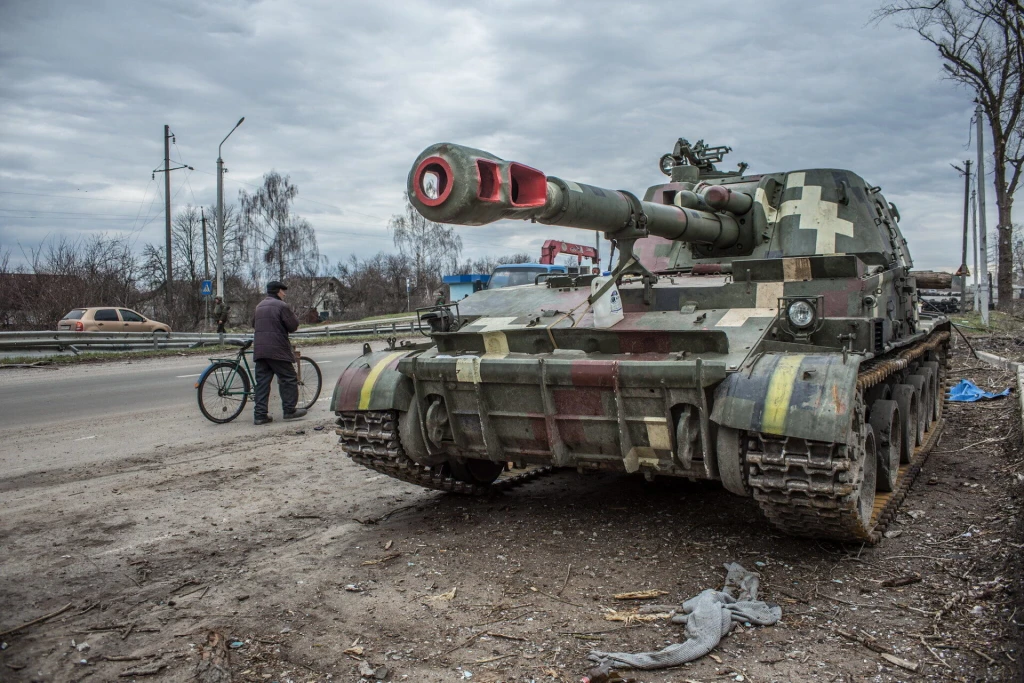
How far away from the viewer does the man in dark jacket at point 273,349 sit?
9656 millimetres

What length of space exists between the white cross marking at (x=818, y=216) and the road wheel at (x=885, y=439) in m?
1.33

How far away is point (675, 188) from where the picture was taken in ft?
24.9

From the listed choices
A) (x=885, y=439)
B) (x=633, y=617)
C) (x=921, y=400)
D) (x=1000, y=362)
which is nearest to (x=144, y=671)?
(x=633, y=617)

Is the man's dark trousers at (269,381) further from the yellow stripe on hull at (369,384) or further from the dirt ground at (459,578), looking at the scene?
the yellow stripe on hull at (369,384)

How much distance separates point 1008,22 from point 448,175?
700 inches

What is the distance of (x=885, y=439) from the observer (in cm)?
604

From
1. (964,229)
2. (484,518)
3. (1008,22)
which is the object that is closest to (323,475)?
(484,518)

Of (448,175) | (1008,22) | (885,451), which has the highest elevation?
(1008,22)

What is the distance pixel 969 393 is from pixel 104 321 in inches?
815

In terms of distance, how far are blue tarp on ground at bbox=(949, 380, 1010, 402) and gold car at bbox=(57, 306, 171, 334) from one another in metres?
19.0

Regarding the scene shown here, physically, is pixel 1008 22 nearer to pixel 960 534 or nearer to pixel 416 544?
pixel 960 534

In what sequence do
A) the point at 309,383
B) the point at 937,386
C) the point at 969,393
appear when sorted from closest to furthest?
the point at 937,386
the point at 969,393
the point at 309,383

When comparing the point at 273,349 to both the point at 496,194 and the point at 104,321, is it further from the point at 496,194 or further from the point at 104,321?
the point at 104,321

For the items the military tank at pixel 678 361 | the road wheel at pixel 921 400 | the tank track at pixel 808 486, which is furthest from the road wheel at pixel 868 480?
the road wheel at pixel 921 400
